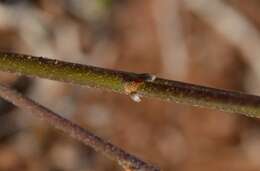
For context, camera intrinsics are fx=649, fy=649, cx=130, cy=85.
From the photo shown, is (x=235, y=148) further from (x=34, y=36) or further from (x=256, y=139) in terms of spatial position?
(x=34, y=36)

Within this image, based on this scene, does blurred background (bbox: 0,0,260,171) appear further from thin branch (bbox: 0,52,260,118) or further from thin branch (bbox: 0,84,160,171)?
thin branch (bbox: 0,52,260,118)

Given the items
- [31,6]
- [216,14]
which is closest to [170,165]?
[216,14]

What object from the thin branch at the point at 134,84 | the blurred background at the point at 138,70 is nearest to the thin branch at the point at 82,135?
the thin branch at the point at 134,84

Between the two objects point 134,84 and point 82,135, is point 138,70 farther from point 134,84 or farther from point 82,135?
point 134,84

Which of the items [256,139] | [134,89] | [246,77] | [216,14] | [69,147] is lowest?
[134,89]

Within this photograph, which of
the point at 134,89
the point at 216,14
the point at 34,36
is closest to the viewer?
the point at 134,89

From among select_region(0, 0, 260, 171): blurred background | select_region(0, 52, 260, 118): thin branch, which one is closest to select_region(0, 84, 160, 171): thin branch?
select_region(0, 52, 260, 118): thin branch
